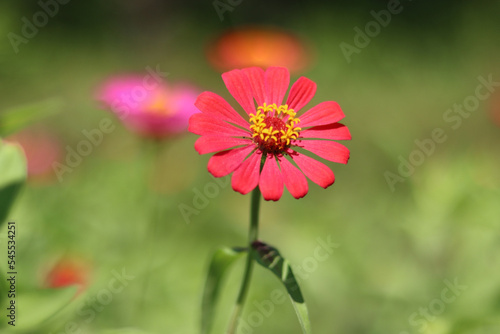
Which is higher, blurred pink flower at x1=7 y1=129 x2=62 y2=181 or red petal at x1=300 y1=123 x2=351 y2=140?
blurred pink flower at x1=7 y1=129 x2=62 y2=181

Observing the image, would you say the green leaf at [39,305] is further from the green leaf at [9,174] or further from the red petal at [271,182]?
the red petal at [271,182]

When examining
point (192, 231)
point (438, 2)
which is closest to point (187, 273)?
point (192, 231)

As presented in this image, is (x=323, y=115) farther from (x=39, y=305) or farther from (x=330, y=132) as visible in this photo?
(x=39, y=305)

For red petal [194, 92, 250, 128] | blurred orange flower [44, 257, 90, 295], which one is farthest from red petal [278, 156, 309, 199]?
blurred orange flower [44, 257, 90, 295]

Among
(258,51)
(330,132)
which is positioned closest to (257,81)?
(330,132)

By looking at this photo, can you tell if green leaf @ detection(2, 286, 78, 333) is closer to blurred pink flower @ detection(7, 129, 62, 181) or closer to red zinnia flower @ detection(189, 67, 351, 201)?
red zinnia flower @ detection(189, 67, 351, 201)

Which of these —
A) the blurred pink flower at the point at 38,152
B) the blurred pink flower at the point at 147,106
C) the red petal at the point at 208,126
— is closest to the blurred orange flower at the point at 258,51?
the blurred pink flower at the point at 147,106
